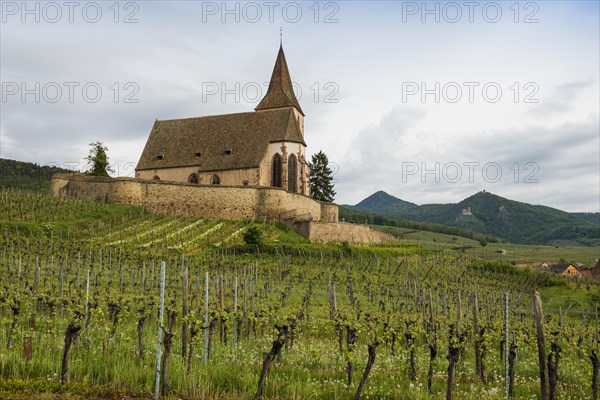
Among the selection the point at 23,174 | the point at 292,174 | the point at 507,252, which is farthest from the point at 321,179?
the point at 23,174

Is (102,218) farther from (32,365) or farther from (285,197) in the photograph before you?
(32,365)

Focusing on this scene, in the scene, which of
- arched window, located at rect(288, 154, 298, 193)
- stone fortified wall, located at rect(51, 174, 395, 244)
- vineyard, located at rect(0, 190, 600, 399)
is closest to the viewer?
vineyard, located at rect(0, 190, 600, 399)

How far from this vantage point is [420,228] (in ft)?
490

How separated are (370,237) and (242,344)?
40.0 metres

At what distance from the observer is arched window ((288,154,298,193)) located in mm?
56156

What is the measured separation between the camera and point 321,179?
6862 centimetres

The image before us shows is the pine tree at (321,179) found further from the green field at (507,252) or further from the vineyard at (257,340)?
the vineyard at (257,340)

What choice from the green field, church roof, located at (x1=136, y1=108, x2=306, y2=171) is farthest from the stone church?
the green field

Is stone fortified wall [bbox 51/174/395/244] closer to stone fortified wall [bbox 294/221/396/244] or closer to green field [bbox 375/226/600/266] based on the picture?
stone fortified wall [bbox 294/221/396/244]

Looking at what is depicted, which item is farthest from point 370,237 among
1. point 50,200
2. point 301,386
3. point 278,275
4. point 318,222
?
point 301,386

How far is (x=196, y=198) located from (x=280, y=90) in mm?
16446

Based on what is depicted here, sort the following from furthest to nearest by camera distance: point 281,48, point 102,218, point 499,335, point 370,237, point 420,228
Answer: point 420,228, point 281,48, point 370,237, point 102,218, point 499,335

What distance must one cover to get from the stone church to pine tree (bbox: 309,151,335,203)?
8597 mm

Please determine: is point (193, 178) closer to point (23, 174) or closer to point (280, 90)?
point (280, 90)
